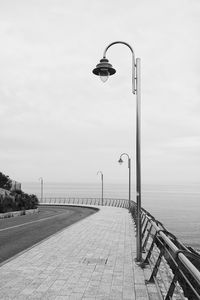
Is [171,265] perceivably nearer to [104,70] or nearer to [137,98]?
[137,98]

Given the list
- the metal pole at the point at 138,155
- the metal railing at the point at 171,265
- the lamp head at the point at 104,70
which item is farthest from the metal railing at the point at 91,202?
the metal railing at the point at 171,265

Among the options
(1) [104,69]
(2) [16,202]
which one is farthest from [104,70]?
(2) [16,202]

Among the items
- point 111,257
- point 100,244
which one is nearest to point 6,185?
point 100,244

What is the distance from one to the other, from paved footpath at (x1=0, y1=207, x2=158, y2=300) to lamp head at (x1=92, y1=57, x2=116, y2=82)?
4.92 meters

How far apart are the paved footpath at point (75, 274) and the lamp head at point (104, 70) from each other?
16.1 ft

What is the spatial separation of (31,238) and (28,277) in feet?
22.8

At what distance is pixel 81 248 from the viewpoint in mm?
11148

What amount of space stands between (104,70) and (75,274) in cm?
523

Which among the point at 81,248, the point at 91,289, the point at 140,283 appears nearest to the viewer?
the point at 91,289

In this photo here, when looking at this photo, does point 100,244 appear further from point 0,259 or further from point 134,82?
point 134,82

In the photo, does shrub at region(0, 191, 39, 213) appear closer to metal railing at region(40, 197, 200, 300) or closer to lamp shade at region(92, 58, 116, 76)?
metal railing at region(40, 197, 200, 300)

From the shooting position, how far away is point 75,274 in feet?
24.6

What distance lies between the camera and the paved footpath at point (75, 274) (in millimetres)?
6062

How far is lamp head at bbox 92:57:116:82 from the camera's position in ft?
30.0
